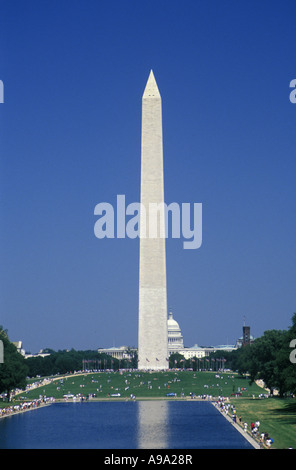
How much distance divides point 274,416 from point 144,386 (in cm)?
4098

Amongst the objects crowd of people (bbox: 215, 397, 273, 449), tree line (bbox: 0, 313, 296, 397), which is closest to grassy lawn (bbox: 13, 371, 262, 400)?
tree line (bbox: 0, 313, 296, 397)

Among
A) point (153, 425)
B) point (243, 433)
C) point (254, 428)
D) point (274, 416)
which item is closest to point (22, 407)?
point (153, 425)

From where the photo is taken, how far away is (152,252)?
115625mm

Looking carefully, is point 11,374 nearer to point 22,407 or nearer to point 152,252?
point 22,407

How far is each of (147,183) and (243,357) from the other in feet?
95.1

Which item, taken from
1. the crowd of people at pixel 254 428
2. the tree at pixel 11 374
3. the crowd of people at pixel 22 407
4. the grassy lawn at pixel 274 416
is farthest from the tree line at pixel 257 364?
the crowd of people at pixel 254 428

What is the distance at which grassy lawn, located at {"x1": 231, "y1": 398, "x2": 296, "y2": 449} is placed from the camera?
42.8 meters

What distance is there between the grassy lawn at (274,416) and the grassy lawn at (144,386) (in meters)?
11.9

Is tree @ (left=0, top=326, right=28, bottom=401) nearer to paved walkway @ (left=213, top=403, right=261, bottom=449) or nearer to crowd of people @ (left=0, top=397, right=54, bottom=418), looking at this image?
crowd of people @ (left=0, top=397, right=54, bottom=418)

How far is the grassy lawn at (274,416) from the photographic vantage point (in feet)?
140

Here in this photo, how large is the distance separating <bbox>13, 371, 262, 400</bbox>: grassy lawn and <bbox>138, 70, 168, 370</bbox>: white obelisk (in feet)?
20.6

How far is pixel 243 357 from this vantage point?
117000 millimetres
